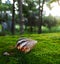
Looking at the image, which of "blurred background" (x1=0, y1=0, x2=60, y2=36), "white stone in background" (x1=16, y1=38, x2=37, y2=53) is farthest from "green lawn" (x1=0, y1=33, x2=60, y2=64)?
"blurred background" (x1=0, y1=0, x2=60, y2=36)

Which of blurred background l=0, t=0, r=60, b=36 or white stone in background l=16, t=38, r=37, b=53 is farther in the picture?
blurred background l=0, t=0, r=60, b=36

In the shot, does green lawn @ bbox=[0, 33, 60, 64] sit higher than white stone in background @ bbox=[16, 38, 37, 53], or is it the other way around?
white stone in background @ bbox=[16, 38, 37, 53]

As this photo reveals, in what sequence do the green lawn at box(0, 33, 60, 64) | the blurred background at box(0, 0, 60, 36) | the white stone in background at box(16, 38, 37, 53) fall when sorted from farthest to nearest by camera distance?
the blurred background at box(0, 0, 60, 36), the white stone in background at box(16, 38, 37, 53), the green lawn at box(0, 33, 60, 64)

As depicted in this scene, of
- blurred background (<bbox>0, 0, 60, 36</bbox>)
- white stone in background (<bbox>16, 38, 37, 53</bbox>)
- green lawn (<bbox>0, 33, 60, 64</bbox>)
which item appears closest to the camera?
green lawn (<bbox>0, 33, 60, 64</bbox>)

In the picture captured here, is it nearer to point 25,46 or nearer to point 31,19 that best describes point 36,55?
point 25,46

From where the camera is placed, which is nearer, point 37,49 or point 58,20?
point 37,49

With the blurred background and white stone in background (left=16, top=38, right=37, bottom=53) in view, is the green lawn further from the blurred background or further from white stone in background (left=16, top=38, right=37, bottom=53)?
the blurred background

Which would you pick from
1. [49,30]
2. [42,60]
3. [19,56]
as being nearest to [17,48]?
[19,56]

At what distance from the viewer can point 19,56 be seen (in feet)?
28.1

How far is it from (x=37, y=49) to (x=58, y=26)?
2328 cm

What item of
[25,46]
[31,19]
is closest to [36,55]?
[25,46]

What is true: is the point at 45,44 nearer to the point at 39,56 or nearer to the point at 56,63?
the point at 39,56

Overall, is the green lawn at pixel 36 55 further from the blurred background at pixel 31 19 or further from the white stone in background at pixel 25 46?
the blurred background at pixel 31 19

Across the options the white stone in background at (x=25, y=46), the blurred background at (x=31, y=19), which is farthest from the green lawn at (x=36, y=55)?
the blurred background at (x=31, y=19)
